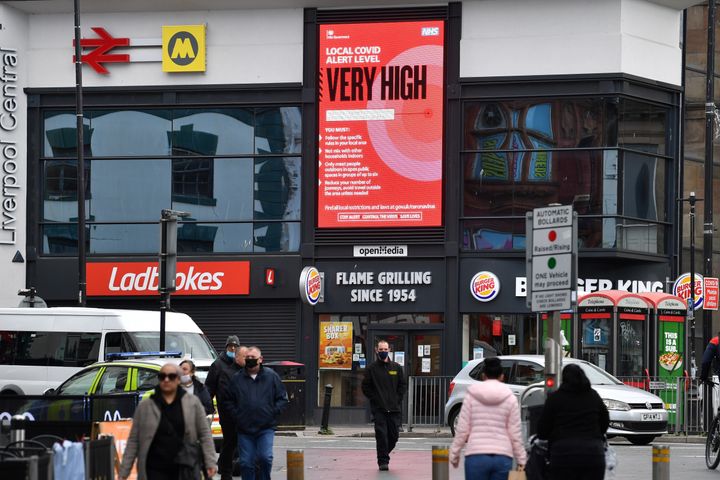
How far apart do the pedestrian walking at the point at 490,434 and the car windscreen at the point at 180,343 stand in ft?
45.9

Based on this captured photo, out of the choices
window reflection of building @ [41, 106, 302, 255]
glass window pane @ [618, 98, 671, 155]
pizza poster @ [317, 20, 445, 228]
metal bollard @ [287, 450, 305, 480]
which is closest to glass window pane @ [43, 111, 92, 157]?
window reflection of building @ [41, 106, 302, 255]

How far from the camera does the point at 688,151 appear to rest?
39.8m

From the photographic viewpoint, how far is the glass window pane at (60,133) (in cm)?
3719

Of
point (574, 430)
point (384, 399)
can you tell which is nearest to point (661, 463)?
point (574, 430)

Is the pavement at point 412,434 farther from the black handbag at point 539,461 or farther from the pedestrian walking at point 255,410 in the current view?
the black handbag at point 539,461

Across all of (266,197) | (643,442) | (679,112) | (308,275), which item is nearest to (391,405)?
(643,442)

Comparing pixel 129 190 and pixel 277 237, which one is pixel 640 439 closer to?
pixel 277 237

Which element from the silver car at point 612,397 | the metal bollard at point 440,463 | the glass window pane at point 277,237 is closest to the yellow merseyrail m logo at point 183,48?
the glass window pane at point 277,237

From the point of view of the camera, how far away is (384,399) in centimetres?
2034

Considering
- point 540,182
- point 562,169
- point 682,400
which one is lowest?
point 682,400

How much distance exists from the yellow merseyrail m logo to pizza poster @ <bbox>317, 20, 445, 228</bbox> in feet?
10.5

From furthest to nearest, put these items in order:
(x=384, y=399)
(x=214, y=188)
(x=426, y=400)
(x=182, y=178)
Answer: (x=182, y=178)
(x=214, y=188)
(x=426, y=400)
(x=384, y=399)

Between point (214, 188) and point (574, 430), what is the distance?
2540cm

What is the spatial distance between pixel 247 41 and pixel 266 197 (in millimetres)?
4059
